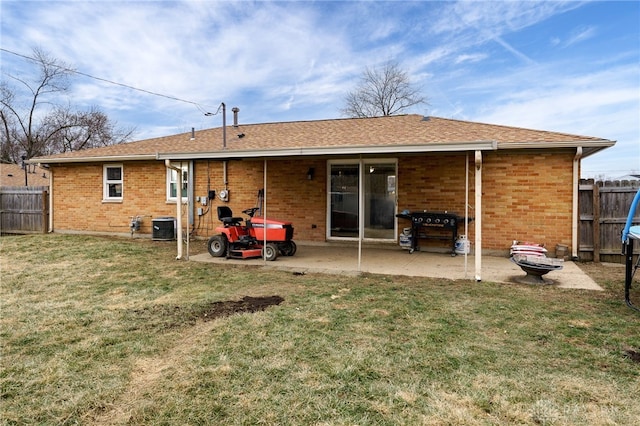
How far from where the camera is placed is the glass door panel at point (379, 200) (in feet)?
31.0

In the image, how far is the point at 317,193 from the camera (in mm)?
9930

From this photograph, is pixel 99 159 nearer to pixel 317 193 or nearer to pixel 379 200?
pixel 317 193

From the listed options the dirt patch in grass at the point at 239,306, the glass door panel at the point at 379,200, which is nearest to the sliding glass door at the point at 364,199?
the glass door panel at the point at 379,200

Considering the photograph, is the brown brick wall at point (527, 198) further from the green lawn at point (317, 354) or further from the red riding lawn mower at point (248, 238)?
the red riding lawn mower at point (248, 238)

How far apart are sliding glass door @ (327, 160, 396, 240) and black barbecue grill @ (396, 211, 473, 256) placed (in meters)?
0.70

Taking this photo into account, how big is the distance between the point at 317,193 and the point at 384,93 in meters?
20.1

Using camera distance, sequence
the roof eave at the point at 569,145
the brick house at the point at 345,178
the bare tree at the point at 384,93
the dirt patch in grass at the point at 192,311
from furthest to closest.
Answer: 1. the bare tree at the point at 384,93
2. the brick house at the point at 345,178
3. the roof eave at the point at 569,145
4. the dirt patch in grass at the point at 192,311

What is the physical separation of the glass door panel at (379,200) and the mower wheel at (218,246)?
3.66m

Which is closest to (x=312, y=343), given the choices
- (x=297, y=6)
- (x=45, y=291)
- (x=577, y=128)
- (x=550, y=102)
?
(x=45, y=291)

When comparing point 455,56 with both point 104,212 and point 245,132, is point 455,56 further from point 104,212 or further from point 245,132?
point 104,212

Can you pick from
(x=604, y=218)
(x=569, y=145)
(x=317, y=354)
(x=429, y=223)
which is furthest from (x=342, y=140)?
(x=317, y=354)

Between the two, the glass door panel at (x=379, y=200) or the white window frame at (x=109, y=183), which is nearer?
the glass door panel at (x=379, y=200)

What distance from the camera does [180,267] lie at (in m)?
7.02

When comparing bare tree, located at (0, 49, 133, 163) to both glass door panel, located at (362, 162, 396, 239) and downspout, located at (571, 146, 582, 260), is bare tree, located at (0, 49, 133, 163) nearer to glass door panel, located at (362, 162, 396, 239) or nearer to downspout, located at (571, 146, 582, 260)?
glass door panel, located at (362, 162, 396, 239)
